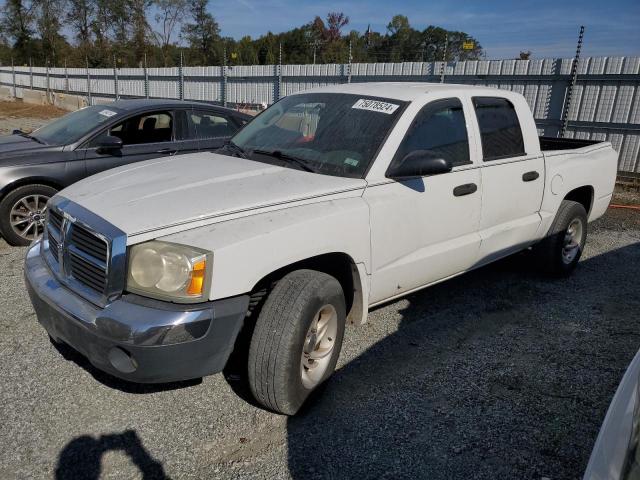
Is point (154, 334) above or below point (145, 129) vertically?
below

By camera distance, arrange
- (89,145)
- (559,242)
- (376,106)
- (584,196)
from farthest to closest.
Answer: (89,145), (584,196), (559,242), (376,106)

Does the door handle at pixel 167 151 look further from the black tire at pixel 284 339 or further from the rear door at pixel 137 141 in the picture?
the black tire at pixel 284 339

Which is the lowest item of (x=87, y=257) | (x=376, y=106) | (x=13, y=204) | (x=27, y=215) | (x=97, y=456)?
(x=97, y=456)

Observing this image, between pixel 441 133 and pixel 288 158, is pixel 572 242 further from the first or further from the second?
pixel 288 158

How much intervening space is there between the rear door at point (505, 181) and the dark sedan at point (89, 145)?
11.7 ft

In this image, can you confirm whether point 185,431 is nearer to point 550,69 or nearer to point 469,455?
point 469,455

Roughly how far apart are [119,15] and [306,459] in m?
A: 57.8

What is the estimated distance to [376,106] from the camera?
3564 mm

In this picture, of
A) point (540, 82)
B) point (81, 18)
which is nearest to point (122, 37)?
point (81, 18)

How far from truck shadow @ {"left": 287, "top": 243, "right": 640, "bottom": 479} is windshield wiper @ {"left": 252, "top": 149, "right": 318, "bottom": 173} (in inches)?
53.3

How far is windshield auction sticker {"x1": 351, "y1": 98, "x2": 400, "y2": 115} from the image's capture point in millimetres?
3496

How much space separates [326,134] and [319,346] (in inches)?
57.2

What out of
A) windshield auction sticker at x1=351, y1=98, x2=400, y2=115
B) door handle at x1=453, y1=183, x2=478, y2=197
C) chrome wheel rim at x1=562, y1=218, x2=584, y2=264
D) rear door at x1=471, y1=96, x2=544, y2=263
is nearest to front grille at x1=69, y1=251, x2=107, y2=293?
windshield auction sticker at x1=351, y1=98, x2=400, y2=115

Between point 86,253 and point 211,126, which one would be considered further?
point 211,126
